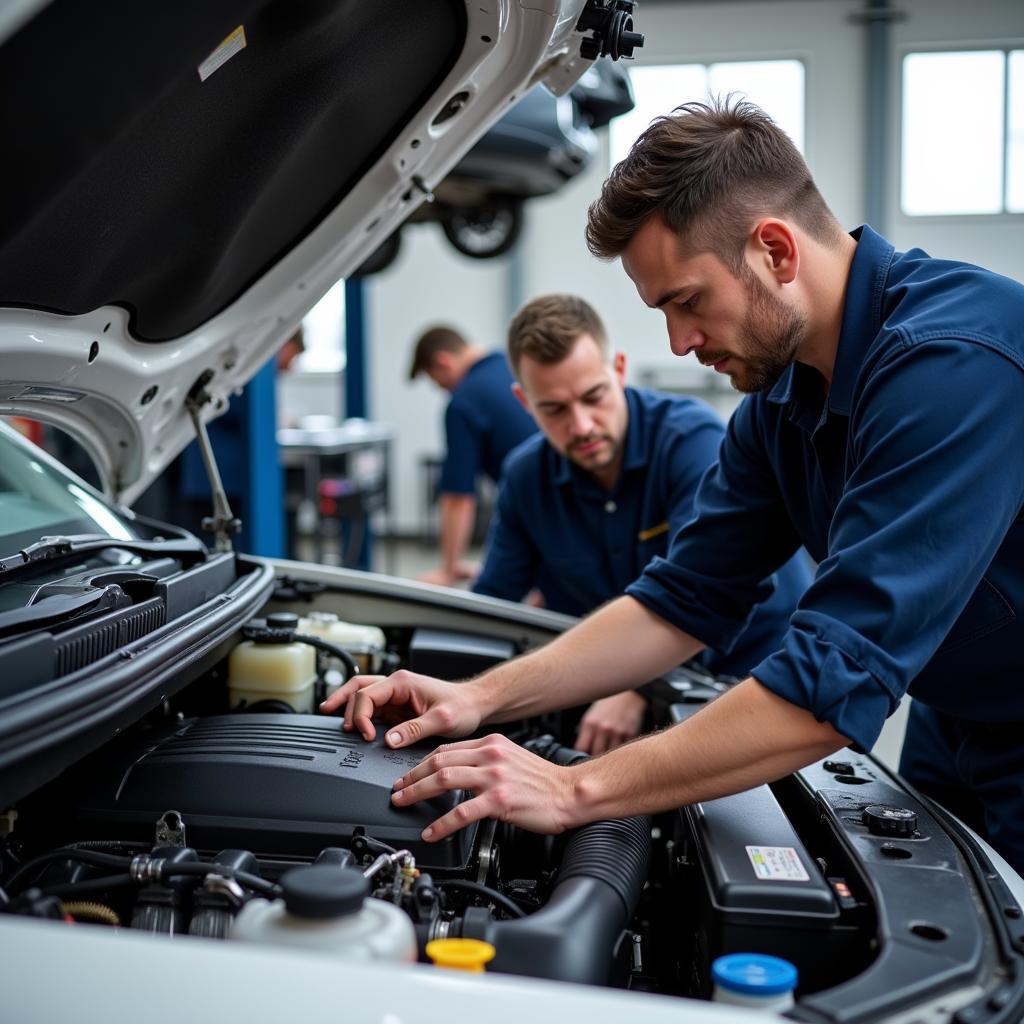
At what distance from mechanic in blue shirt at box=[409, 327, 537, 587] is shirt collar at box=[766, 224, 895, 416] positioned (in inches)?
120

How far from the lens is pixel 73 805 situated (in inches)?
49.9

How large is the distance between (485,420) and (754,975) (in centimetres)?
362

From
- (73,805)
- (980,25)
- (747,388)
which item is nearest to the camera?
(73,805)

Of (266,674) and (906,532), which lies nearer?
(906,532)

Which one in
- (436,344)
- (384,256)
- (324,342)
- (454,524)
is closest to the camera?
(454,524)

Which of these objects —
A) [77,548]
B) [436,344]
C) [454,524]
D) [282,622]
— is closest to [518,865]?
[282,622]

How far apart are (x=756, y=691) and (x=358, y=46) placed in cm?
94

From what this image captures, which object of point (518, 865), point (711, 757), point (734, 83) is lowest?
point (518, 865)

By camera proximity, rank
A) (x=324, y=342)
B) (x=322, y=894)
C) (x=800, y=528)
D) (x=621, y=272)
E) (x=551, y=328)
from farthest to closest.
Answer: (x=324, y=342) < (x=621, y=272) < (x=551, y=328) < (x=800, y=528) < (x=322, y=894)

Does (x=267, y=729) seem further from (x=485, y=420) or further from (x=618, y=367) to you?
(x=485, y=420)

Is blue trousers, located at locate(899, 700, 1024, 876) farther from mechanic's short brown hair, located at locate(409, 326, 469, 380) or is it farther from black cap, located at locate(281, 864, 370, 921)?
mechanic's short brown hair, located at locate(409, 326, 469, 380)

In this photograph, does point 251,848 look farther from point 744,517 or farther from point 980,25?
point 980,25

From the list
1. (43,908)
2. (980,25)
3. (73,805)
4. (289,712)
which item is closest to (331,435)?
(289,712)

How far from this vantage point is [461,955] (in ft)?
2.97
